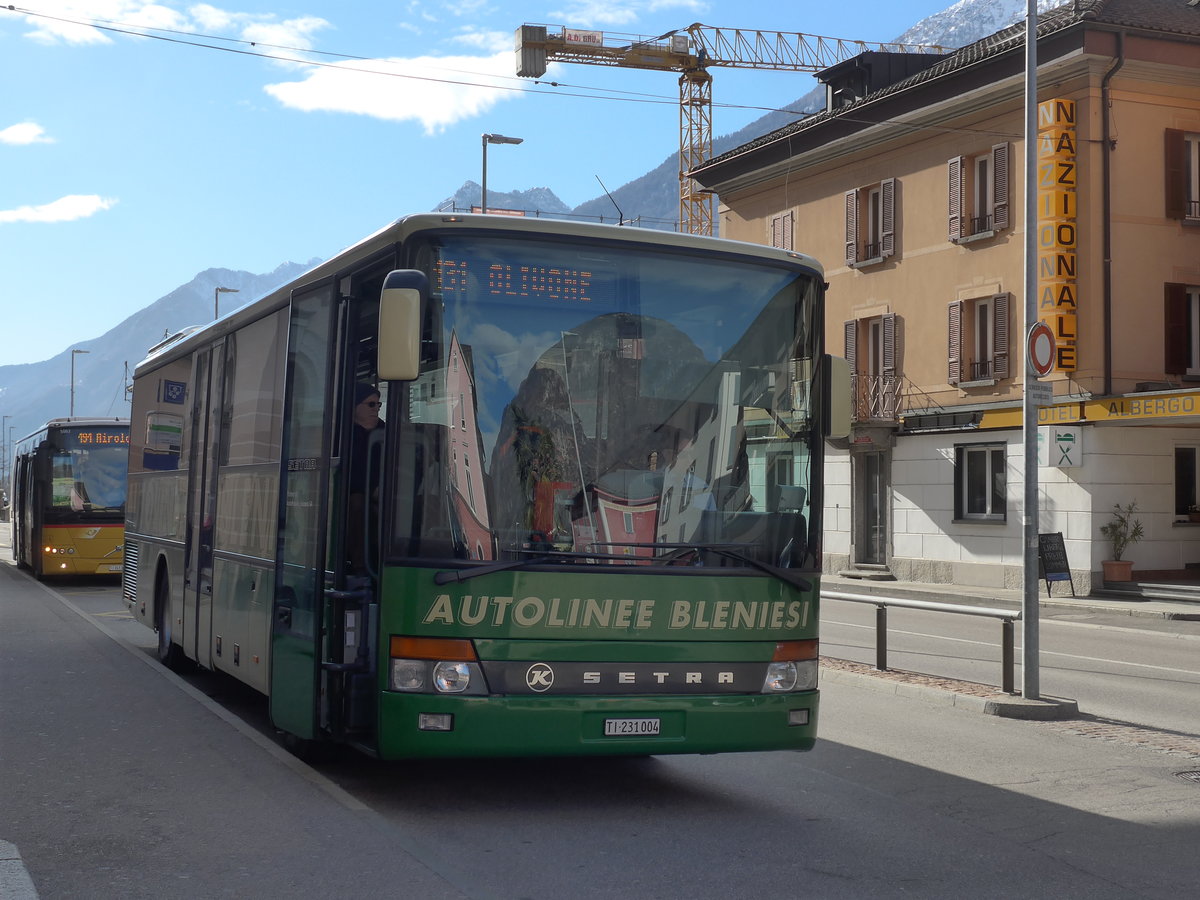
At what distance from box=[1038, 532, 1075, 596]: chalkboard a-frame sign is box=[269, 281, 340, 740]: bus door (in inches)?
785

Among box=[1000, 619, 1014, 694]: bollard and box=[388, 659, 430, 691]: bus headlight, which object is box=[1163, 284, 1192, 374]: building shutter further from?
box=[388, 659, 430, 691]: bus headlight

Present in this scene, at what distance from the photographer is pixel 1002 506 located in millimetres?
30391

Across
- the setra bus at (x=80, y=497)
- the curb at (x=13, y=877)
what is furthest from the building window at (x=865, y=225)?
the curb at (x=13, y=877)

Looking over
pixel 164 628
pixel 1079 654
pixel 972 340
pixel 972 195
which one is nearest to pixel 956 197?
pixel 972 195

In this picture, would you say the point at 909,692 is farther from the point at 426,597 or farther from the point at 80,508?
the point at 80,508

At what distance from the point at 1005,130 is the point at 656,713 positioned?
2614 centimetres

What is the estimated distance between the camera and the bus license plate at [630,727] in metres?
7.16

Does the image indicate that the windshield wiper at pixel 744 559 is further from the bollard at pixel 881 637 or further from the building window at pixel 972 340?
the building window at pixel 972 340

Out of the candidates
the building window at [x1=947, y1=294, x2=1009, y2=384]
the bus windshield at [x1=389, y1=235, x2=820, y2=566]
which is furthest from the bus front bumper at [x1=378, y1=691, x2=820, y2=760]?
the building window at [x1=947, y1=294, x2=1009, y2=384]

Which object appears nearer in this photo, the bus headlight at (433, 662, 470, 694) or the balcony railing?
the bus headlight at (433, 662, 470, 694)

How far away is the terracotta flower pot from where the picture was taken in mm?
27391

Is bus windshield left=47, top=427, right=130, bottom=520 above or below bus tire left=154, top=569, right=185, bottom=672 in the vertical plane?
above

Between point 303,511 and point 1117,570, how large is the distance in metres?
22.4

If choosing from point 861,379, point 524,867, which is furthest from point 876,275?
point 524,867
